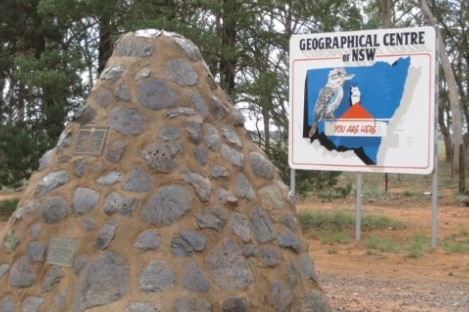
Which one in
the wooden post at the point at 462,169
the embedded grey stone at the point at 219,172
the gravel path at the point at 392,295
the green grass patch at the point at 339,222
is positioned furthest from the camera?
the wooden post at the point at 462,169

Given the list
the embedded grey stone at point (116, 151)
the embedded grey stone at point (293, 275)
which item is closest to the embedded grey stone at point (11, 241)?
the embedded grey stone at point (116, 151)

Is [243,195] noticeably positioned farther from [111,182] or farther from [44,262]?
[44,262]

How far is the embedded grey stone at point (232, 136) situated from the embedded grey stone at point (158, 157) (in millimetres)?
544

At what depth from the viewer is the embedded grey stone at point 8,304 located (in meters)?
4.57

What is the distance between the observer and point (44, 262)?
15.0 ft

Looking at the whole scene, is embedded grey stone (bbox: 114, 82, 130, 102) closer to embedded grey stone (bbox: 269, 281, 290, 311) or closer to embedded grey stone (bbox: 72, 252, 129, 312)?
embedded grey stone (bbox: 72, 252, 129, 312)

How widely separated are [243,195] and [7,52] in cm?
1148

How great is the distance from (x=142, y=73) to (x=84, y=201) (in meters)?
0.99

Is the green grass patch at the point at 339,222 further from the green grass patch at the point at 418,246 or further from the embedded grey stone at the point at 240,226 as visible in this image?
the embedded grey stone at the point at 240,226

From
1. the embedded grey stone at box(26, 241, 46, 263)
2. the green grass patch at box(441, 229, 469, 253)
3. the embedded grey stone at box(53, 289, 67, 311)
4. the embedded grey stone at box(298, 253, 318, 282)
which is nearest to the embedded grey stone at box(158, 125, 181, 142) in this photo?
the embedded grey stone at box(26, 241, 46, 263)

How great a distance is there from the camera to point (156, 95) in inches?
191

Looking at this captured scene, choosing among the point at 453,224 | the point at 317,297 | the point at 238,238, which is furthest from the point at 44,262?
the point at 453,224

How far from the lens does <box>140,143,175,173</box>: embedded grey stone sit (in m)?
4.62

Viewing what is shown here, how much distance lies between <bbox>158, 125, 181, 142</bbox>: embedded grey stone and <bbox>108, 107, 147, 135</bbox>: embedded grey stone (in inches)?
5.4
